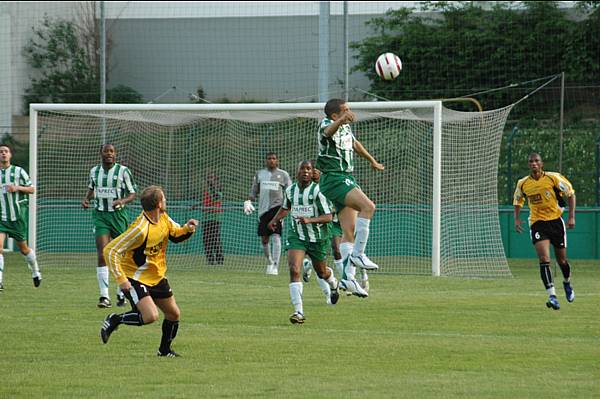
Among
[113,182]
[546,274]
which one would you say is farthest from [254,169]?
[546,274]

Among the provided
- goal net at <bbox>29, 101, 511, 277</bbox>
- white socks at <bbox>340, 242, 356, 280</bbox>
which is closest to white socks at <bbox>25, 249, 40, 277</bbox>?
goal net at <bbox>29, 101, 511, 277</bbox>

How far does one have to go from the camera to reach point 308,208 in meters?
14.8

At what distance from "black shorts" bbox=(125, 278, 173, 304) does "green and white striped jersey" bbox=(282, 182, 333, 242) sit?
3743 mm

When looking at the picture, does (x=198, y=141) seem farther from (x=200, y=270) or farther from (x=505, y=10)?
(x=505, y=10)

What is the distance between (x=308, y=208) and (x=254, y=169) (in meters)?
12.9

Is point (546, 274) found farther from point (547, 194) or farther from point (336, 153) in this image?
point (336, 153)

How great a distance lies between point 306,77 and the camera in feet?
99.9

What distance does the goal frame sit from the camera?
69.9 ft

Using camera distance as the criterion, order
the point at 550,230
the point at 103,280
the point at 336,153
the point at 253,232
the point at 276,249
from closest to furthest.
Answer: the point at 336,153 < the point at 103,280 < the point at 550,230 < the point at 276,249 < the point at 253,232

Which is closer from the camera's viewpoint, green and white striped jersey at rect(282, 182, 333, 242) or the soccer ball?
green and white striped jersey at rect(282, 182, 333, 242)

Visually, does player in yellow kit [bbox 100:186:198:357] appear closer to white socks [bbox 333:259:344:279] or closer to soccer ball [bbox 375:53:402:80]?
white socks [bbox 333:259:344:279]

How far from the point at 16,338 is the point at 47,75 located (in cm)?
2193

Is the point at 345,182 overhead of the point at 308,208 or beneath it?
overhead

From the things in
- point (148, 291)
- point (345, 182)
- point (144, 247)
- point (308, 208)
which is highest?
point (345, 182)
